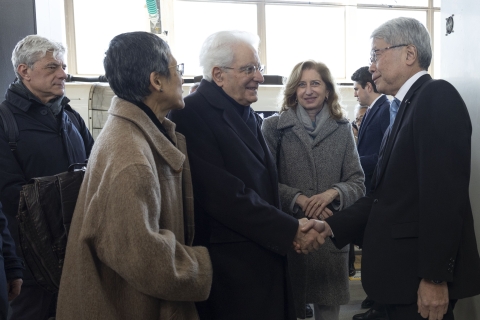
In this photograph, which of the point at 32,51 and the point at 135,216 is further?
the point at 32,51

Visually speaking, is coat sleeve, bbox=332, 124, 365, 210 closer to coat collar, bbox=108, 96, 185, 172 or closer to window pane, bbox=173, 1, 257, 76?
coat collar, bbox=108, 96, 185, 172

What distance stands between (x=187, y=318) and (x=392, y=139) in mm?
977

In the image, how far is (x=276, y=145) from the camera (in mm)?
2562

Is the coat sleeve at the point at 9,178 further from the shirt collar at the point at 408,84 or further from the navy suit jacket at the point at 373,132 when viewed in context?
the navy suit jacket at the point at 373,132

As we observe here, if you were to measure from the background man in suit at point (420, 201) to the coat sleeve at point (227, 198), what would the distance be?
342 mm

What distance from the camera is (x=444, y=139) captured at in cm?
165

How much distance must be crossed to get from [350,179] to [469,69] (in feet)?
2.56

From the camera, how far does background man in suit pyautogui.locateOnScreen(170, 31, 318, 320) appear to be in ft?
6.08

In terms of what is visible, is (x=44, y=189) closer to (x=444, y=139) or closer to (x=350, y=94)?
(x=444, y=139)

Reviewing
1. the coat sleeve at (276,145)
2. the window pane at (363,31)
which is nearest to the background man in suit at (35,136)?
the coat sleeve at (276,145)

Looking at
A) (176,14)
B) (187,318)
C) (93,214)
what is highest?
(176,14)

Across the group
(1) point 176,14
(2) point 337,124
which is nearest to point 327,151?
(2) point 337,124

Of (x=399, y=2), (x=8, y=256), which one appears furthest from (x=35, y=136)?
(x=399, y=2)

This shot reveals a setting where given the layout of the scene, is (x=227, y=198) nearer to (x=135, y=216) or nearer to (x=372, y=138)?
(x=135, y=216)
